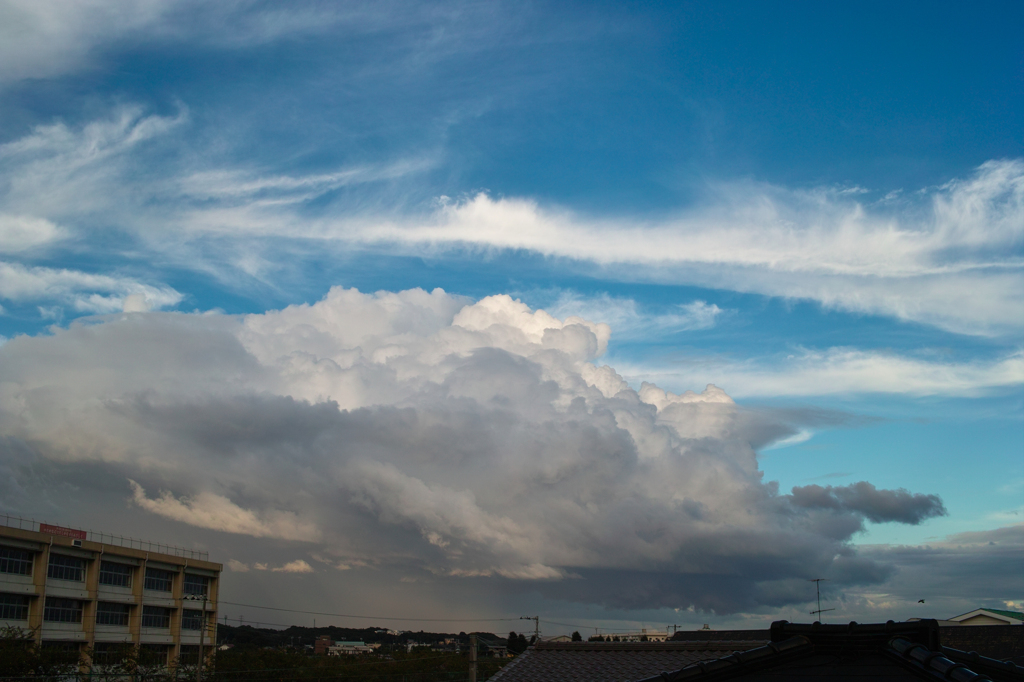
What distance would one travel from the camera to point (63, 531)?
106m

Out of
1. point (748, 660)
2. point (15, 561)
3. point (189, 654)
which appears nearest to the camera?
point (748, 660)

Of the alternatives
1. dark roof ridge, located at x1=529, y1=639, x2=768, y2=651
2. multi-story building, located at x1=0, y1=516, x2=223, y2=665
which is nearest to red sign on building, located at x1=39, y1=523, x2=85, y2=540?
multi-story building, located at x1=0, y1=516, x2=223, y2=665

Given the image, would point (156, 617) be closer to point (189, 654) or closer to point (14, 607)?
point (189, 654)

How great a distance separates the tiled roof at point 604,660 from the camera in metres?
29.0

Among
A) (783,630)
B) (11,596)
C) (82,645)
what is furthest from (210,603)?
(783,630)

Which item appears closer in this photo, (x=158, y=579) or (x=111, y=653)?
(x=111, y=653)

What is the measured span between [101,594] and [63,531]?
10.7 m

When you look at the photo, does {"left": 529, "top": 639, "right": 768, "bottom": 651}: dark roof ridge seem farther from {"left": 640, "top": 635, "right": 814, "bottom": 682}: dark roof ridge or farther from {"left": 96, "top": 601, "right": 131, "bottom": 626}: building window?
{"left": 96, "top": 601, "right": 131, "bottom": 626}: building window

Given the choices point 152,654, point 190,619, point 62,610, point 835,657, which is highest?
point 835,657

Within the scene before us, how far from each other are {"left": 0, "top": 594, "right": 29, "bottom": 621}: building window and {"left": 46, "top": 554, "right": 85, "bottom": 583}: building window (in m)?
4.62

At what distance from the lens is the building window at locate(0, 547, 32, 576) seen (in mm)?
95562

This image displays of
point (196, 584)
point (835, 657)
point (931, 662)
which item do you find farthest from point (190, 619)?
point (931, 662)

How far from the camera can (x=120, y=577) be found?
114625mm

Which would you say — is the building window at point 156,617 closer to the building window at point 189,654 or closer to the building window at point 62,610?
the building window at point 189,654
